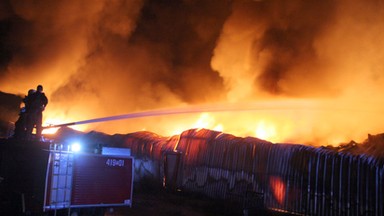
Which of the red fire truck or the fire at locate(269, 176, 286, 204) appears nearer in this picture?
the red fire truck

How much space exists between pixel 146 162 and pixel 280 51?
37.1 feet

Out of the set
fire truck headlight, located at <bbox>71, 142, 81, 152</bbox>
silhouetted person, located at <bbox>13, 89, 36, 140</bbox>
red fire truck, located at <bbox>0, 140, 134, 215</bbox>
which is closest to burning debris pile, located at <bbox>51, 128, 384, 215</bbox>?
red fire truck, located at <bbox>0, 140, 134, 215</bbox>

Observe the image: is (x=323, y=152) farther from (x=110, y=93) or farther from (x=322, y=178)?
(x=110, y=93)

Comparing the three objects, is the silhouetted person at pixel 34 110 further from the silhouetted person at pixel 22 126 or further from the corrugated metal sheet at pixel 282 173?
the corrugated metal sheet at pixel 282 173

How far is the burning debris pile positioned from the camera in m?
9.98

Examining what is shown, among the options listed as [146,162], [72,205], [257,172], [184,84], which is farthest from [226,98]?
[72,205]

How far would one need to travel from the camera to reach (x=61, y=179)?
8336 millimetres

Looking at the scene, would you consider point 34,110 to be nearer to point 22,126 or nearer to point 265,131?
point 22,126

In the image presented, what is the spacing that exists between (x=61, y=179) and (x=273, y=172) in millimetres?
6996

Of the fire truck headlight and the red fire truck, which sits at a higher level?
the fire truck headlight

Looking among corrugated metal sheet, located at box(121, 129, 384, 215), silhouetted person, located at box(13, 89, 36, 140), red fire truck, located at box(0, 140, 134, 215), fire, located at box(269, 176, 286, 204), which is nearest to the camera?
red fire truck, located at box(0, 140, 134, 215)

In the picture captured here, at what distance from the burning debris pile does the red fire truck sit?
4566mm

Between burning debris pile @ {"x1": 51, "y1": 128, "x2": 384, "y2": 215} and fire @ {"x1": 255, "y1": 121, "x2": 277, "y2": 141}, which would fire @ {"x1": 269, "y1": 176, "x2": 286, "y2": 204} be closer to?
burning debris pile @ {"x1": 51, "y1": 128, "x2": 384, "y2": 215}

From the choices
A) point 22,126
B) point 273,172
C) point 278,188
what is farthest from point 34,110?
point 278,188
